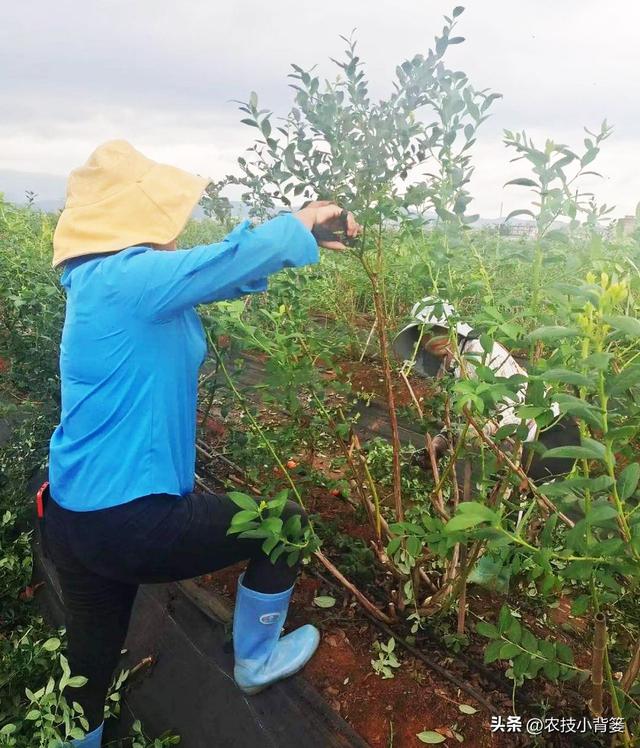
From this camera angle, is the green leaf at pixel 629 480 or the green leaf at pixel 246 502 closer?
the green leaf at pixel 629 480

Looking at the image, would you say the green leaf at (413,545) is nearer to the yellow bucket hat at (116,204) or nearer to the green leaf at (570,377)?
the green leaf at (570,377)

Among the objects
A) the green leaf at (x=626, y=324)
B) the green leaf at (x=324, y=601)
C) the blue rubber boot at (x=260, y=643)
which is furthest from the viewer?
the green leaf at (x=324, y=601)

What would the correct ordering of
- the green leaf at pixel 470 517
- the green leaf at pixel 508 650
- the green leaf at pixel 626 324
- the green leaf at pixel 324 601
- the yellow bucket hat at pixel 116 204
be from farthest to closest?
the green leaf at pixel 324 601
the yellow bucket hat at pixel 116 204
the green leaf at pixel 508 650
the green leaf at pixel 470 517
the green leaf at pixel 626 324

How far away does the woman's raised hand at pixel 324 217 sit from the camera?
1433 millimetres

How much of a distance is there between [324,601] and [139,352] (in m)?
1.23

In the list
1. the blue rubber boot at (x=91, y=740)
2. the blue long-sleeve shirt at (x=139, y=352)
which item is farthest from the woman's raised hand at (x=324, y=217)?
the blue rubber boot at (x=91, y=740)

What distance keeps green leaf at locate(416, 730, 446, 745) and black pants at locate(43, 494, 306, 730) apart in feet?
1.84

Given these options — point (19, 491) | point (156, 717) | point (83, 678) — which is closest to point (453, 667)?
point (156, 717)

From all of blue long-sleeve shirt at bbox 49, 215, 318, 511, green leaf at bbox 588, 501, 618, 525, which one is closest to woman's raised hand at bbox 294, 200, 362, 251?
blue long-sleeve shirt at bbox 49, 215, 318, 511

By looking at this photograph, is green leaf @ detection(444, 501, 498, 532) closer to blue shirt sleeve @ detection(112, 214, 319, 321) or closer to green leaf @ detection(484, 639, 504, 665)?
green leaf @ detection(484, 639, 504, 665)

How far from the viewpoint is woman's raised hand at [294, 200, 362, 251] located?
56.4 inches

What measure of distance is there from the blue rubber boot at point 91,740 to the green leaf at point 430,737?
0.94 m

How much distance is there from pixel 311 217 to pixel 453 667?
58.6 inches

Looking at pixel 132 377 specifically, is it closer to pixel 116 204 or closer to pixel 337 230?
pixel 116 204
